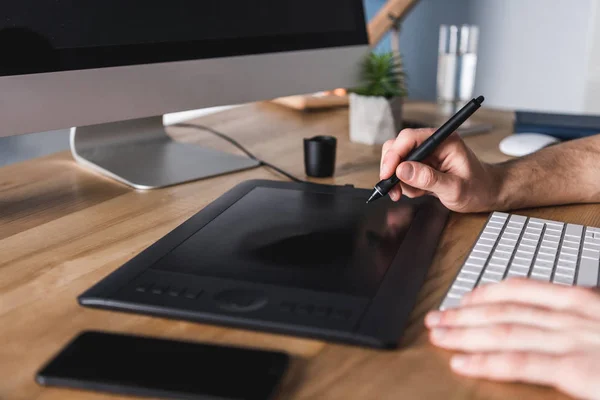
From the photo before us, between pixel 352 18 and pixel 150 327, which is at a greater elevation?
pixel 352 18

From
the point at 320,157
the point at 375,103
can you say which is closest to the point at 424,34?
the point at 375,103

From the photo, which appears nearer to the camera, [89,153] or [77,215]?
[77,215]

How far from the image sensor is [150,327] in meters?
0.52

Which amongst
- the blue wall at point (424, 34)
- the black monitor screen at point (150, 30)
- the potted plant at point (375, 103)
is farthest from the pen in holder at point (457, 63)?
the blue wall at point (424, 34)

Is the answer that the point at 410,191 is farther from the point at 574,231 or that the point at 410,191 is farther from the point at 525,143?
the point at 525,143

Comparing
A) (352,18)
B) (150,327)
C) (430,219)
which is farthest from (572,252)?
(352,18)

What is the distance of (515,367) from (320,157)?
565mm

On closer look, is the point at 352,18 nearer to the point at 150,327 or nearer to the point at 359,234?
the point at 359,234

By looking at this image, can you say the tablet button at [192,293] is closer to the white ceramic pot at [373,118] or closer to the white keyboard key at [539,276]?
the white keyboard key at [539,276]

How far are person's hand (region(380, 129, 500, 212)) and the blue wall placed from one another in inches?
79.7

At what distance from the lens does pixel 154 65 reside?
0.86 meters

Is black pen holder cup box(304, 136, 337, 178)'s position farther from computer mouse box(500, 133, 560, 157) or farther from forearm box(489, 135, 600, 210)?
computer mouse box(500, 133, 560, 157)

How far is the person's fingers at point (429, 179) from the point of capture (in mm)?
752

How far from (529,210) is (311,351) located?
0.47 m
